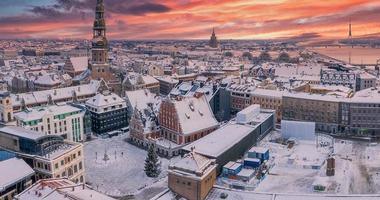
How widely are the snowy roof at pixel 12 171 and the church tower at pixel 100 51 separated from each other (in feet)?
203

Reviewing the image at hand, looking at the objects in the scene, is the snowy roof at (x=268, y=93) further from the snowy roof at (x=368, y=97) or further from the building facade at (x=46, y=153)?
the building facade at (x=46, y=153)

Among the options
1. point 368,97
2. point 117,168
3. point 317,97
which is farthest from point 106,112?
point 368,97

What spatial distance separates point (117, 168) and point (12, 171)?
20689 millimetres

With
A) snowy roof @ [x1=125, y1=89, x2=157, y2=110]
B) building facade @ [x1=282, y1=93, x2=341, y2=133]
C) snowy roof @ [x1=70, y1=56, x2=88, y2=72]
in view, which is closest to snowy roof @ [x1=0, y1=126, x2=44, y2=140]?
snowy roof @ [x1=125, y1=89, x2=157, y2=110]

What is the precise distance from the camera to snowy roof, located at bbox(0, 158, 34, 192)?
5444cm

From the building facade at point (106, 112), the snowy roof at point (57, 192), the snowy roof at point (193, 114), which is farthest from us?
the building facade at point (106, 112)

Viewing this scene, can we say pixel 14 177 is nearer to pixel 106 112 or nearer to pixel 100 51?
pixel 106 112

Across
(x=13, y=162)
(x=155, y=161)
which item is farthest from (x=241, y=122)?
(x=13, y=162)

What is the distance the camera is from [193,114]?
86188mm

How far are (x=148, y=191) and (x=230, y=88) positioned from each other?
52.2 meters

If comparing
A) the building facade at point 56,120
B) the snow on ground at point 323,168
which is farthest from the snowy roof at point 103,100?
the snow on ground at point 323,168

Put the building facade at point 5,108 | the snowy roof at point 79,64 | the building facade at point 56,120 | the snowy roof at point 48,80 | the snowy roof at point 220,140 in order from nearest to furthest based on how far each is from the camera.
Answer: the snowy roof at point 220,140
the building facade at point 5,108
the building facade at point 56,120
the snowy roof at point 48,80
the snowy roof at point 79,64

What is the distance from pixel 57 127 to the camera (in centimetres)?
8550

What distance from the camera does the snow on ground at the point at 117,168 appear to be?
6698 centimetres
